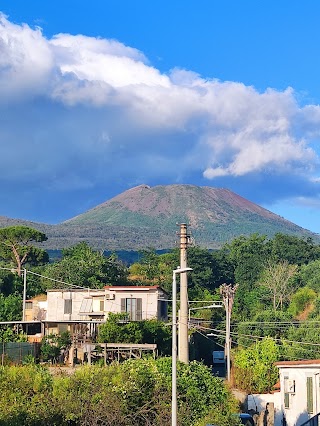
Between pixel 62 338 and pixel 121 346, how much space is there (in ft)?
20.8

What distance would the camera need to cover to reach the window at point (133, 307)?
67000 millimetres

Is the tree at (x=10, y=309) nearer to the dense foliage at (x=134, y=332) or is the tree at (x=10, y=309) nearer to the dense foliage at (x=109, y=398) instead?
the dense foliage at (x=134, y=332)

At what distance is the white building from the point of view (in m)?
67.2

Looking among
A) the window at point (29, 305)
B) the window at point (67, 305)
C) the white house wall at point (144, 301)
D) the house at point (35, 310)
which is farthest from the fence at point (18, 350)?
the window at point (29, 305)

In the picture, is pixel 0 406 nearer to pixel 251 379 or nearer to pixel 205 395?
pixel 205 395

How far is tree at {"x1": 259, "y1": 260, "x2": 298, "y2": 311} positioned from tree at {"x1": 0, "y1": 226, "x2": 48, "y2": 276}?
30.1 meters

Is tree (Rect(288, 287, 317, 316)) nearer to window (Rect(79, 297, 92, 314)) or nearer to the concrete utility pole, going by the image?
window (Rect(79, 297, 92, 314))

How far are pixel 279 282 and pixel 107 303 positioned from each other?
41.6 m

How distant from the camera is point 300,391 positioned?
138ft

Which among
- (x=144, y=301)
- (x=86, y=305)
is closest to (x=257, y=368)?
(x=144, y=301)

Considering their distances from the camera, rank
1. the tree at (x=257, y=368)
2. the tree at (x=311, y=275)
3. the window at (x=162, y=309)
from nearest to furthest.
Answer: the tree at (x=257, y=368) < the window at (x=162, y=309) < the tree at (x=311, y=275)

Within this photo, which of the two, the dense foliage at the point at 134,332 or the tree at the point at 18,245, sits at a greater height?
the tree at the point at 18,245

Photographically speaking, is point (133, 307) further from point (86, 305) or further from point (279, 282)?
point (279, 282)

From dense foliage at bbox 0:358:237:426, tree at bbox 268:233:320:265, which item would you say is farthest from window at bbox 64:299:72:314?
tree at bbox 268:233:320:265
